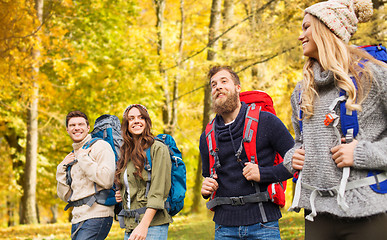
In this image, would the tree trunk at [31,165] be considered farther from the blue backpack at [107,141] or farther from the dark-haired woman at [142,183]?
the dark-haired woman at [142,183]

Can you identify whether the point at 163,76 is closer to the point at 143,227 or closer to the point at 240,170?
the point at 143,227

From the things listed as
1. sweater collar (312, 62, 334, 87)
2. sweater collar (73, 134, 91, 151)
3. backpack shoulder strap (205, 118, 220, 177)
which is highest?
sweater collar (312, 62, 334, 87)

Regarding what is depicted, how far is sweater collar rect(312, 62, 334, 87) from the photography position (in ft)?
8.07

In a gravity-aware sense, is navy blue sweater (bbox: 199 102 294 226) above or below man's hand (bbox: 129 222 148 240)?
above

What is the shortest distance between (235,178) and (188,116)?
57.4 feet

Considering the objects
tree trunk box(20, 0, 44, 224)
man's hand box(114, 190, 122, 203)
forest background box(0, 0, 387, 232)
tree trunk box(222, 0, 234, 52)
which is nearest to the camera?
man's hand box(114, 190, 122, 203)

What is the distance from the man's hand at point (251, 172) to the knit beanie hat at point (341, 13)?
122 centimetres

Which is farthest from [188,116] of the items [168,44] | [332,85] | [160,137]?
[332,85]

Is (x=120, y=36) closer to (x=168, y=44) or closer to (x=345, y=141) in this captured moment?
(x=168, y=44)

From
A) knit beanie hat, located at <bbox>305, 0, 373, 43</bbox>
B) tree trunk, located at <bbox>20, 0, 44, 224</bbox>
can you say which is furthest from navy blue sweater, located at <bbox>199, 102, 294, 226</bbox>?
tree trunk, located at <bbox>20, 0, 44, 224</bbox>

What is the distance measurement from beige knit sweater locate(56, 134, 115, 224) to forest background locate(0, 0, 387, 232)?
5.43 meters

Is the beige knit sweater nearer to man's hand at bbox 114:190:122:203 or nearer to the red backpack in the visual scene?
man's hand at bbox 114:190:122:203

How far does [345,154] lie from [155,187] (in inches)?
81.9

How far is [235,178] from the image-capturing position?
3.44m
